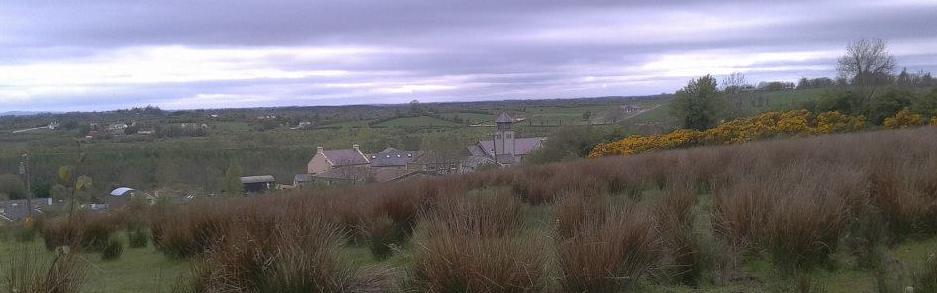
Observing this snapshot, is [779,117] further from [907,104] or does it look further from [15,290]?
[15,290]

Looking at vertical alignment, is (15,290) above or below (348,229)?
above

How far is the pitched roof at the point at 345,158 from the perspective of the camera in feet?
102

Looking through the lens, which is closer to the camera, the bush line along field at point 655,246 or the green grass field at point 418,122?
the bush line along field at point 655,246

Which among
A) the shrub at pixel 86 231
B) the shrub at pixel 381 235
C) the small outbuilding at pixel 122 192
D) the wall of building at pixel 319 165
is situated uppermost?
the shrub at pixel 381 235

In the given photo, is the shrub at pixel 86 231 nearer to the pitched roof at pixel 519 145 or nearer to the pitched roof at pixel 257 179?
the pitched roof at pixel 257 179

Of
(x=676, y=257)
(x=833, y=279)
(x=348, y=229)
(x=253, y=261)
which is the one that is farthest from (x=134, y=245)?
(x=833, y=279)

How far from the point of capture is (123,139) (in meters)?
43.0

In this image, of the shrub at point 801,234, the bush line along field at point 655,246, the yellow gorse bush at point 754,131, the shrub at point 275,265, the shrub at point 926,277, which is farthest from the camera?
the yellow gorse bush at point 754,131

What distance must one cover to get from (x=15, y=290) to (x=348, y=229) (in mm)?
4267

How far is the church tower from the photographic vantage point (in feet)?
117

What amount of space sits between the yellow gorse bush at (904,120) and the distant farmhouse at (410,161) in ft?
42.0

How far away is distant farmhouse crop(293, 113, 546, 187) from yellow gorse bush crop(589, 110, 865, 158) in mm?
5733

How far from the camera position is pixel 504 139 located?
122ft

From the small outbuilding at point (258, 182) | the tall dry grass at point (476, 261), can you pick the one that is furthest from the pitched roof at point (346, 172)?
the tall dry grass at point (476, 261)
